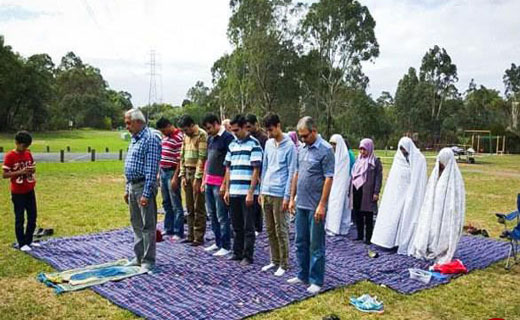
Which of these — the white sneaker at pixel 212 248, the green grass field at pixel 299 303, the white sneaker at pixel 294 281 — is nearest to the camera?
the green grass field at pixel 299 303

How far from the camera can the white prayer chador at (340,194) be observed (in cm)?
744

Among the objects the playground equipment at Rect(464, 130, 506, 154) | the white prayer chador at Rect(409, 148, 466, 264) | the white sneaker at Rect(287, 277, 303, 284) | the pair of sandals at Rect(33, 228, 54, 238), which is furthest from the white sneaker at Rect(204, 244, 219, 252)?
the playground equipment at Rect(464, 130, 506, 154)

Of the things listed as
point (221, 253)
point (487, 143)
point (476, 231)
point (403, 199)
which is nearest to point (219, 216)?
point (221, 253)

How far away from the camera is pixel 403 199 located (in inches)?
257

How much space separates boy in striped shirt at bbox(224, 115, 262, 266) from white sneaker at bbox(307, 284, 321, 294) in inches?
42.2

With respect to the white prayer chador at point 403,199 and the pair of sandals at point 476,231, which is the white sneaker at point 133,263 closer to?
the white prayer chador at point 403,199

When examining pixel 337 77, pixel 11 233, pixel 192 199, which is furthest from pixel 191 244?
pixel 337 77

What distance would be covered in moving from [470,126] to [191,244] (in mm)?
45502

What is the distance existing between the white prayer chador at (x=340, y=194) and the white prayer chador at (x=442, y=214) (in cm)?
147

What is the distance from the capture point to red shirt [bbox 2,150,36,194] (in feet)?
18.7

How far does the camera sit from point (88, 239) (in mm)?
6734

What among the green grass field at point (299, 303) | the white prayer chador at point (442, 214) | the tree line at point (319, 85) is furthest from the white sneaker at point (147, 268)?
the tree line at point (319, 85)

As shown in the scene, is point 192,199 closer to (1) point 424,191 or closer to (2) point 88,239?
(2) point 88,239

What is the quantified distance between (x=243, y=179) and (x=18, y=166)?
287 cm
